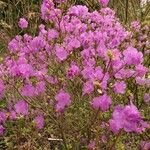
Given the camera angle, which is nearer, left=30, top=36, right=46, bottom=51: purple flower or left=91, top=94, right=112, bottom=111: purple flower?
left=91, top=94, right=112, bottom=111: purple flower

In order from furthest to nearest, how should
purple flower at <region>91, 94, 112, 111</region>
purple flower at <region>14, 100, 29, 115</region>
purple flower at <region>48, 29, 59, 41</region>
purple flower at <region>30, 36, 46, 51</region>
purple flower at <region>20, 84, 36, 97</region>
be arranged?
purple flower at <region>48, 29, 59, 41</region>, purple flower at <region>30, 36, 46, 51</region>, purple flower at <region>14, 100, 29, 115</region>, purple flower at <region>20, 84, 36, 97</region>, purple flower at <region>91, 94, 112, 111</region>

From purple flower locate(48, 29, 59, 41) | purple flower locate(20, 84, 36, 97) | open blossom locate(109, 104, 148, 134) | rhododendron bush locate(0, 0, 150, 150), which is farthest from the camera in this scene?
purple flower locate(48, 29, 59, 41)

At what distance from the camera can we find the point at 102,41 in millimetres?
3818

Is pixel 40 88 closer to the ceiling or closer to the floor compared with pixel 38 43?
closer to the floor

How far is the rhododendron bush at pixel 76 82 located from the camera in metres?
3.25

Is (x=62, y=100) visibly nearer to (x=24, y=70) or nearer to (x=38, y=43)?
(x=24, y=70)

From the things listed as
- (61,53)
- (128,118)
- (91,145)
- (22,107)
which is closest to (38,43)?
(61,53)

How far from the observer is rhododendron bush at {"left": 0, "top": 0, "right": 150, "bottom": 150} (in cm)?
325

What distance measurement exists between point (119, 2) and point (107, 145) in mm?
4191

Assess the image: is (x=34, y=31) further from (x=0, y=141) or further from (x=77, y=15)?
(x=77, y=15)

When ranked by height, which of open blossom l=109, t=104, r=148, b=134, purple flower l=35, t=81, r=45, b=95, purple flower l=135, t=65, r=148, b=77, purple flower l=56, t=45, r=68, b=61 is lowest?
open blossom l=109, t=104, r=148, b=134

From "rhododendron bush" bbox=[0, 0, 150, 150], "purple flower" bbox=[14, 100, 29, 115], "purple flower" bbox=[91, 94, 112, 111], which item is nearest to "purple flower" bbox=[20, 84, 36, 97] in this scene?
"rhododendron bush" bbox=[0, 0, 150, 150]

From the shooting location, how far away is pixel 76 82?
376 cm

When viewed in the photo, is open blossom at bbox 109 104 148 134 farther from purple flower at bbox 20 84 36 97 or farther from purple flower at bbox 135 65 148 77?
purple flower at bbox 20 84 36 97
